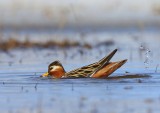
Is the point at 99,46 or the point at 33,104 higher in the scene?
the point at 99,46

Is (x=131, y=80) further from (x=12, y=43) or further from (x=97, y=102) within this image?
(x=12, y=43)

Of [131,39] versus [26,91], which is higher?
[131,39]

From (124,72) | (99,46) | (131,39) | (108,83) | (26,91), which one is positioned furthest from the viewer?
(131,39)

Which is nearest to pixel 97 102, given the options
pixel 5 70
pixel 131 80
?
pixel 131 80

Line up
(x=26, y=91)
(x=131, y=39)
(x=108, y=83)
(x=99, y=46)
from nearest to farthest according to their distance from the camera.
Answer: (x=26, y=91) → (x=108, y=83) → (x=99, y=46) → (x=131, y=39)

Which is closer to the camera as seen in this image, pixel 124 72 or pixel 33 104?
pixel 33 104

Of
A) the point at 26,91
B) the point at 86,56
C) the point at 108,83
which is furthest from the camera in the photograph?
the point at 86,56

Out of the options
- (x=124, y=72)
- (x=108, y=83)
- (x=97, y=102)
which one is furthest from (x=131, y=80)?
(x=97, y=102)

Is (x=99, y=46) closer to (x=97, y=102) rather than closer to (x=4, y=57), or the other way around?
(x=4, y=57)

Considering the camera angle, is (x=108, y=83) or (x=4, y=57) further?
(x=4, y=57)
